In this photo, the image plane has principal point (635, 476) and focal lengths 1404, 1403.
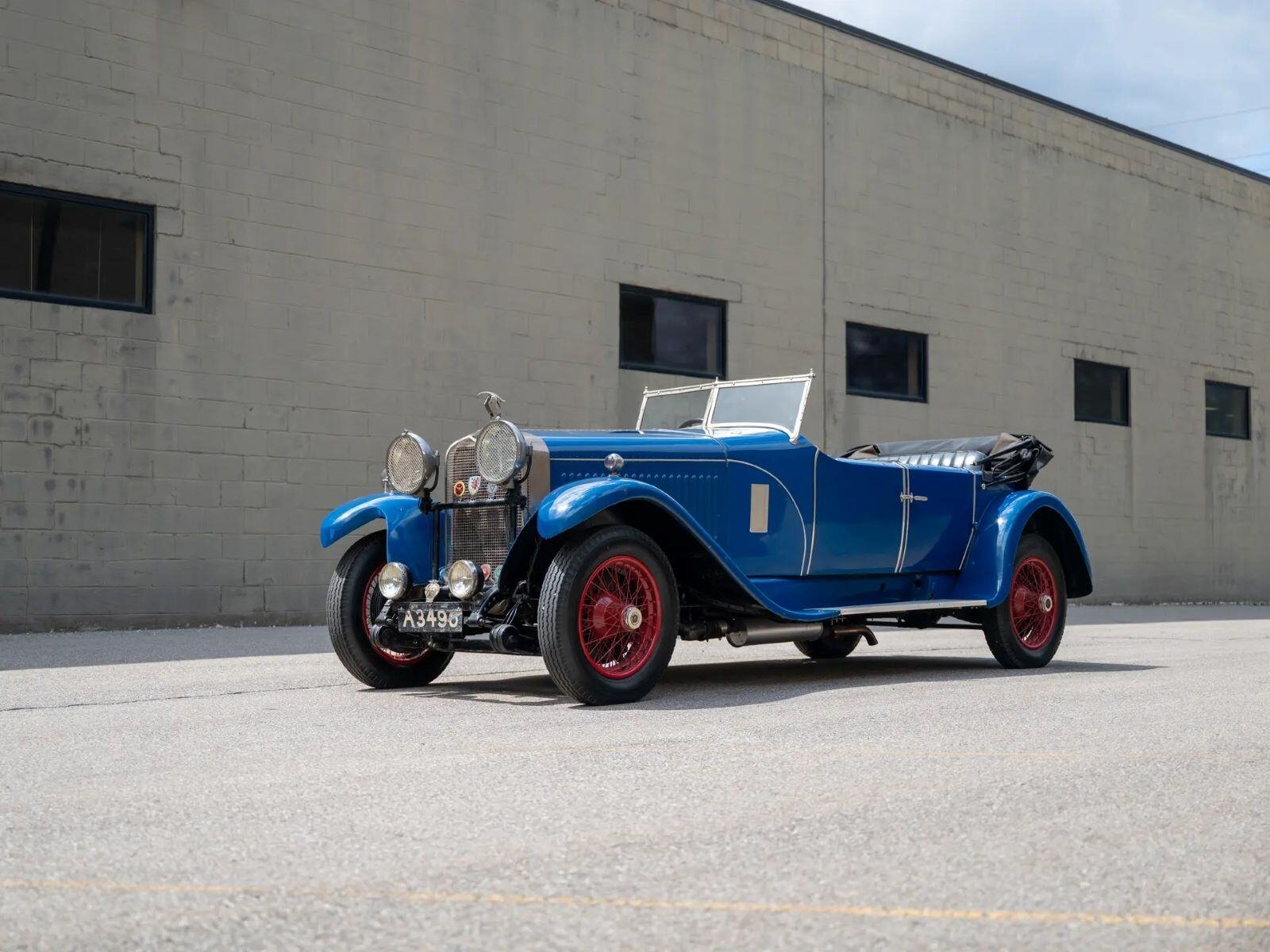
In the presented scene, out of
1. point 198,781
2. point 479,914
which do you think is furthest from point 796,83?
point 479,914

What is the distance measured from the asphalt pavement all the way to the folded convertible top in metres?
2.33

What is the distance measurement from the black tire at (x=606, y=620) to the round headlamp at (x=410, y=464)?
1.11 metres

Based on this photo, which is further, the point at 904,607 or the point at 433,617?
the point at 904,607

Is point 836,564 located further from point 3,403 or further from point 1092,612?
point 1092,612

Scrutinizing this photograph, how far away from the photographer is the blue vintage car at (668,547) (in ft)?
22.4

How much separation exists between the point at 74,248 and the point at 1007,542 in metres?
8.20

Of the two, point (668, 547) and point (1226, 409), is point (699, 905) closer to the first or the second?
point (668, 547)

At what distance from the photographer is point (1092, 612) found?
1803 cm

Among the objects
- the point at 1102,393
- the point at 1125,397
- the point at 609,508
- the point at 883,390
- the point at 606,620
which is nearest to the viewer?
the point at 606,620

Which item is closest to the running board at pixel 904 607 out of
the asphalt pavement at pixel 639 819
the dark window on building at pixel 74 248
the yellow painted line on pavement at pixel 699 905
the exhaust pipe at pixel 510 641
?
the asphalt pavement at pixel 639 819

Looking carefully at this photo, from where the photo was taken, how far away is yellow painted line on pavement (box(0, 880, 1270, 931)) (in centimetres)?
302

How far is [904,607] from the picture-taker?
8.52m

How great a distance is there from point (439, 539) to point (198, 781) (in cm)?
302

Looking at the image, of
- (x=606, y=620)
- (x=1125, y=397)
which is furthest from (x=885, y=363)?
(x=606, y=620)
